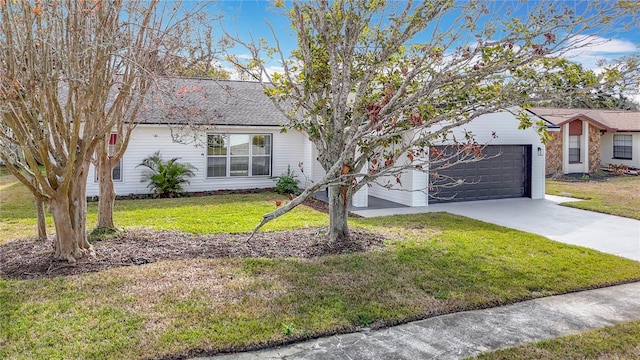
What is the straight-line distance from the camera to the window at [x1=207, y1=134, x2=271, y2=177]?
15.1 meters

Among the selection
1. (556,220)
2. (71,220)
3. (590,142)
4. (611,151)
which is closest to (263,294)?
(71,220)

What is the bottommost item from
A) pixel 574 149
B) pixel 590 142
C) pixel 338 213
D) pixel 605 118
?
pixel 338 213

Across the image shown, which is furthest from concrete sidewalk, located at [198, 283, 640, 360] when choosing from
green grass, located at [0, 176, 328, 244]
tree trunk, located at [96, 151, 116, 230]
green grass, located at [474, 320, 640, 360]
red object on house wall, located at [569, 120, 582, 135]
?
red object on house wall, located at [569, 120, 582, 135]

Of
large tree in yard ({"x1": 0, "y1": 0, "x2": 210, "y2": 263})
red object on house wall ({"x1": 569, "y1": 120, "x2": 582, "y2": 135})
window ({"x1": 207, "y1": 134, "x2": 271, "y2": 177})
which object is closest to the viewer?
large tree in yard ({"x1": 0, "y1": 0, "x2": 210, "y2": 263})

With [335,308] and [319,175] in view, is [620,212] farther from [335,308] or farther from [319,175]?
[335,308]

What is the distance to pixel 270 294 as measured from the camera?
16.9 ft

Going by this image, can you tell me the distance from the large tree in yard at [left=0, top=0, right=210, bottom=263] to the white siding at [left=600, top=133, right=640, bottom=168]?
83.0 ft

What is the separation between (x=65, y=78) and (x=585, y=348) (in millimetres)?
6559

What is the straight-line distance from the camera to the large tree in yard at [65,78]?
17.4 ft

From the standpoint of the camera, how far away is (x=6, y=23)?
5297 millimetres

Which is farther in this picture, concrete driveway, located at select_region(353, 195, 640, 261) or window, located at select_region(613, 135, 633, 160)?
window, located at select_region(613, 135, 633, 160)

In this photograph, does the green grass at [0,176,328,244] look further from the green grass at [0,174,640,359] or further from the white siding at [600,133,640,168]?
the white siding at [600,133,640,168]

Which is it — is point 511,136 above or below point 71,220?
above

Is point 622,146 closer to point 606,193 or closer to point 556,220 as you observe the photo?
point 606,193
